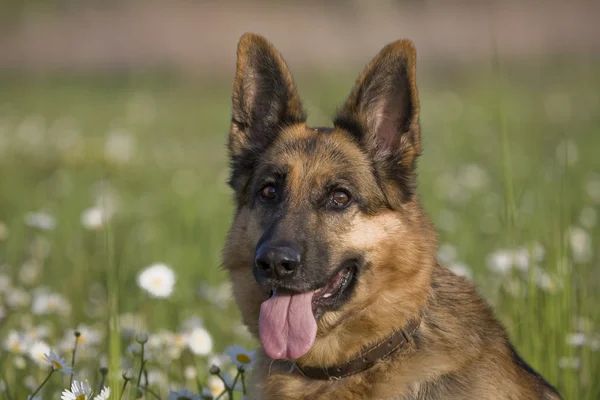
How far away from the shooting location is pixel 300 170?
444cm

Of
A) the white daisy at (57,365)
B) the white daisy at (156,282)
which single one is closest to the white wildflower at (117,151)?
the white daisy at (156,282)

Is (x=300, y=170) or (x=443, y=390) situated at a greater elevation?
(x=300, y=170)

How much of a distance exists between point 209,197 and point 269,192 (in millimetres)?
6298

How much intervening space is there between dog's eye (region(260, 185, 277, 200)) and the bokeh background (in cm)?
76

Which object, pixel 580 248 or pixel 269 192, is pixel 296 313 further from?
pixel 580 248

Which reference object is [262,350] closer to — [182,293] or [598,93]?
[182,293]

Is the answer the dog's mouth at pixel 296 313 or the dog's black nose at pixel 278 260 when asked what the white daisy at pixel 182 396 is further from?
the dog's black nose at pixel 278 260

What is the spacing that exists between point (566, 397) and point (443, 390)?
4.09ft

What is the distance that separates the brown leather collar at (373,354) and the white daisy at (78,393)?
1160mm

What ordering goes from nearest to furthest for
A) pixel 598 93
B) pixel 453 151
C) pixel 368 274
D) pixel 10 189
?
pixel 368 274 < pixel 10 189 < pixel 453 151 < pixel 598 93

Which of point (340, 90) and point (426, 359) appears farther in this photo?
point (340, 90)

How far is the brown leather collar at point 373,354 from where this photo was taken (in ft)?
12.7

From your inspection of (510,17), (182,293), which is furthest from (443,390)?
(510,17)

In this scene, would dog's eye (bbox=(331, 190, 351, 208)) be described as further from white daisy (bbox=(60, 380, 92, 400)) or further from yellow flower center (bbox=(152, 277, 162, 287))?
white daisy (bbox=(60, 380, 92, 400))
